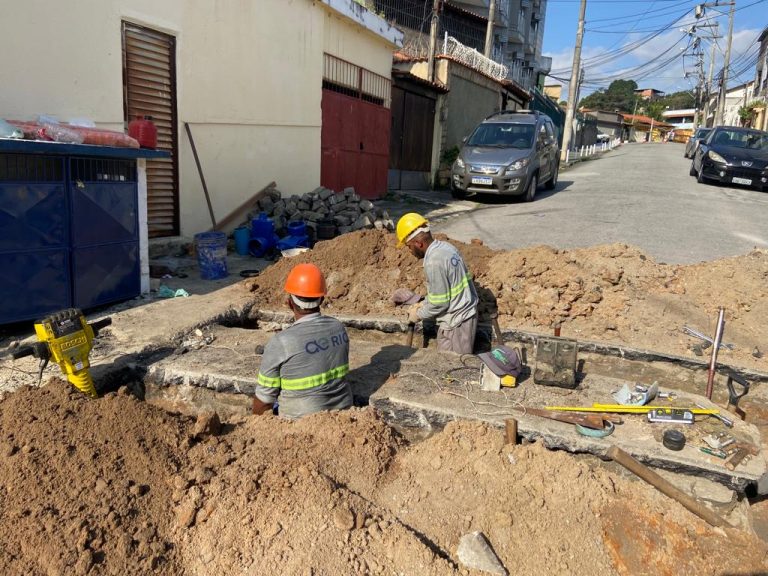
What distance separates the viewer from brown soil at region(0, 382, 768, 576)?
2717 millimetres

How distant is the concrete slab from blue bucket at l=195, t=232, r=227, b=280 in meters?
3.65

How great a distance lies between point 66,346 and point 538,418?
329cm

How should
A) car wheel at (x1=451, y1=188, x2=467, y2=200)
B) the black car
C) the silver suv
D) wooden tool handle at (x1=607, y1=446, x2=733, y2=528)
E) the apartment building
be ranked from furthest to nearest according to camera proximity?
1. the apartment building
2. the black car
3. car wheel at (x1=451, y1=188, x2=467, y2=200)
4. the silver suv
5. wooden tool handle at (x1=607, y1=446, x2=733, y2=528)

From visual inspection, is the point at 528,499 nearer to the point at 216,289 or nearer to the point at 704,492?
the point at 704,492

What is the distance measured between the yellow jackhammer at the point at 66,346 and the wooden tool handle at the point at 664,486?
11.7 feet

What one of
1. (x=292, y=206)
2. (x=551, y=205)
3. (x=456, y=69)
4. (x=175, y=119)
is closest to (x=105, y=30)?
(x=175, y=119)

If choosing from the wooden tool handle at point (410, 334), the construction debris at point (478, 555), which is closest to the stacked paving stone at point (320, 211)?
the wooden tool handle at point (410, 334)

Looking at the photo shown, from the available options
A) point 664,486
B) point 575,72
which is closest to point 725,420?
point 664,486

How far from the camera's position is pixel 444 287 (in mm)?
5082

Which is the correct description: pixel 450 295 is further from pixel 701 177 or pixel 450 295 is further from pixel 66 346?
pixel 701 177

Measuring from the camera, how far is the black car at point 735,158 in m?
15.4

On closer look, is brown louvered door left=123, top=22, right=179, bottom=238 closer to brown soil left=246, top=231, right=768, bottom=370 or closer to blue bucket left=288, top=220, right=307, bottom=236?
blue bucket left=288, top=220, right=307, bottom=236

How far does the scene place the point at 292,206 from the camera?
1017 centimetres

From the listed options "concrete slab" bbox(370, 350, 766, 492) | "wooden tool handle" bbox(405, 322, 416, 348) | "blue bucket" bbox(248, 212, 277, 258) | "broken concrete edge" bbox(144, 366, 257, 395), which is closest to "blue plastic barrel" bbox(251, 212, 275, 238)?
"blue bucket" bbox(248, 212, 277, 258)
